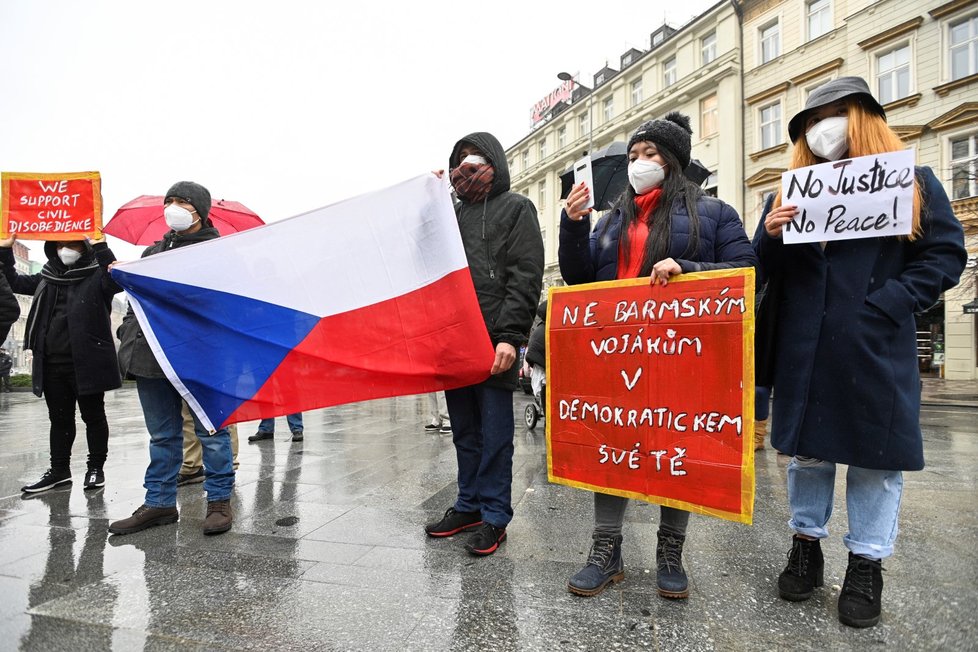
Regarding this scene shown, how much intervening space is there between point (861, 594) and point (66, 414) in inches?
209

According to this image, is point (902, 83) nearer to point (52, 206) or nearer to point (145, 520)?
point (52, 206)

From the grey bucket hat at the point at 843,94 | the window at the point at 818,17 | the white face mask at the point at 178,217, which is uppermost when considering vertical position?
the window at the point at 818,17

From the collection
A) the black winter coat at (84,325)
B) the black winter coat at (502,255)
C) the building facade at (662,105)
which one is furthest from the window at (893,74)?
the black winter coat at (84,325)

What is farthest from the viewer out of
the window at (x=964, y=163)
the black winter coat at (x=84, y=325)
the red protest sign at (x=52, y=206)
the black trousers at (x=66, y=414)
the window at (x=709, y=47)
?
the window at (x=709, y=47)

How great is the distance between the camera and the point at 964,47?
1719cm

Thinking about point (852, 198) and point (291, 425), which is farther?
point (291, 425)

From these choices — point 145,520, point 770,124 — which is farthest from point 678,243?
point 770,124

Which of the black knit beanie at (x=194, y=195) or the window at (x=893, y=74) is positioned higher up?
the window at (x=893, y=74)

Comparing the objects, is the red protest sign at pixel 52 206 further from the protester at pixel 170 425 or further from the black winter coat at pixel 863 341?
the black winter coat at pixel 863 341

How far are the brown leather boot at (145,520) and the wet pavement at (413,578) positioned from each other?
7 centimetres

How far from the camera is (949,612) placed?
230 cm

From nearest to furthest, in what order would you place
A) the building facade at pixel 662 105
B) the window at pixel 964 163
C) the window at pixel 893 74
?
the window at pixel 964 163
the window at pixel 893 74
the building facade at pixel 662 105

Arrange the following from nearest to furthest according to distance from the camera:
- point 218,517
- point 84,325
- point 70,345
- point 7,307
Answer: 1. point 218,517
2. point 84,325
3. point 70,345
4. point 7,307

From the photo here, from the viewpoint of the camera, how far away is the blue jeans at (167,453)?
357cm
